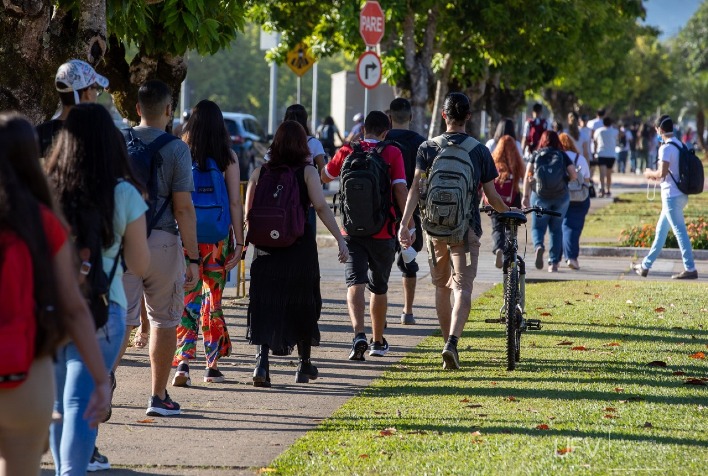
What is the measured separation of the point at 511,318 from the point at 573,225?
7.53 metres

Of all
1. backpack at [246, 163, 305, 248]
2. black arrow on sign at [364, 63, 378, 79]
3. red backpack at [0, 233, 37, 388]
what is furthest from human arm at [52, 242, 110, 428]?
black arrow on sign at [364, 63, 378, 79]

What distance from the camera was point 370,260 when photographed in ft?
31.3

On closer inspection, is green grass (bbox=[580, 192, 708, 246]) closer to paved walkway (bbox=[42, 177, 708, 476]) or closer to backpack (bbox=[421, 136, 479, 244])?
paved walkway (bbox=[42, 177, 708, 476])

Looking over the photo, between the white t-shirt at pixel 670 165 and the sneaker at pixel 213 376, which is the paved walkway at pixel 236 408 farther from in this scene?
the white t-shirt at pixel 670 165

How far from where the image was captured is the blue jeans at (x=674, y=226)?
14.8 m

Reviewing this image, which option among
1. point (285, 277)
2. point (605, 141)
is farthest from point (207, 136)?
point (605, 141)

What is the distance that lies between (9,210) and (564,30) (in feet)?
80.1

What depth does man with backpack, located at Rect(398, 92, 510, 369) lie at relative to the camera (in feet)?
28.7

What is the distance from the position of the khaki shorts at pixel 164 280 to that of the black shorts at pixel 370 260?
240 cm

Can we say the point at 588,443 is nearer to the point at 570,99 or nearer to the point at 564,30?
the point at 564,30

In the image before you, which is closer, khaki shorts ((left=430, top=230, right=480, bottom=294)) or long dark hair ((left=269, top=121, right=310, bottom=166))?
long dark hair ((left=269, top=121, right=310, bottom=166))

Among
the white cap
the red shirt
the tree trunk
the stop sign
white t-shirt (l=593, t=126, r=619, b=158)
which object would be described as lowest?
the red shirt

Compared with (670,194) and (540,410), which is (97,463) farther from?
(670,194)

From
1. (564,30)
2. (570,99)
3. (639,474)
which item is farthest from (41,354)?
(570,99)
